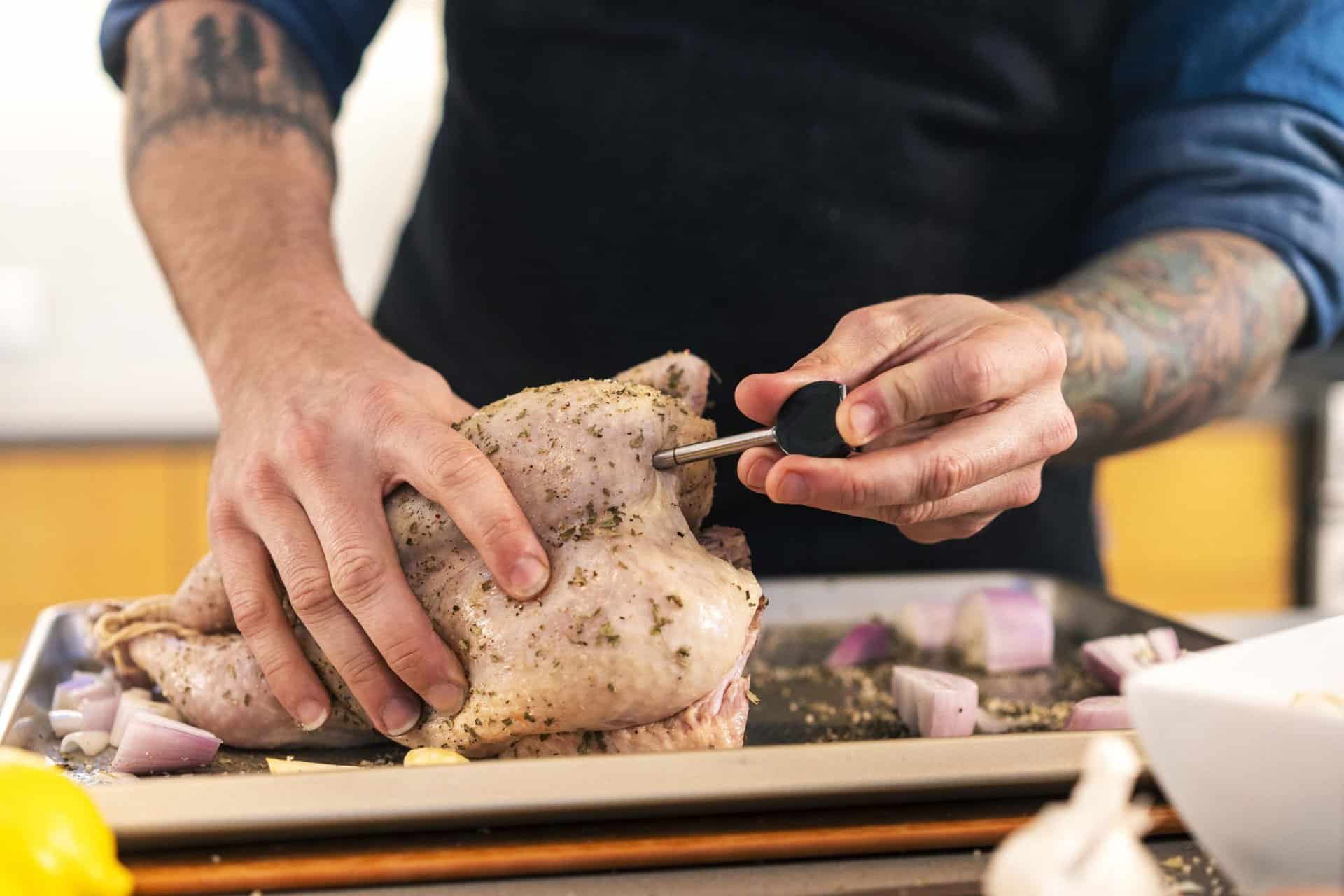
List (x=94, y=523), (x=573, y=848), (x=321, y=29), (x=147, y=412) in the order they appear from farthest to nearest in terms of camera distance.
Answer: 1. (x=147, y=412)
2. (x=94, y=523)
3. (x=321, y=29)
4. (x=573, y=848)

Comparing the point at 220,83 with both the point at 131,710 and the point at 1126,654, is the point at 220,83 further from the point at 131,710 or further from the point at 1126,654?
the point at 1126,654

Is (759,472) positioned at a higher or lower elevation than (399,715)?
higher

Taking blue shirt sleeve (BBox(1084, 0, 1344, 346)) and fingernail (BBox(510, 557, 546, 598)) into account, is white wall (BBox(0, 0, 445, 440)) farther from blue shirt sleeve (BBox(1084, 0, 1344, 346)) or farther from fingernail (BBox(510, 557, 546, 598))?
Answer: fingernail (BBox(510, 557, 546, 598))

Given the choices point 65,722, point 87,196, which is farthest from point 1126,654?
point 87,196

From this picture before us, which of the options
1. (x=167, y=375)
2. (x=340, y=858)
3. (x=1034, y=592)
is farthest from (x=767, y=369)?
(x=167, y=375)

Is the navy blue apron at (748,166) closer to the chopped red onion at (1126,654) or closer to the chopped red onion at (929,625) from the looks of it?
the chopped red onion at (929,625)

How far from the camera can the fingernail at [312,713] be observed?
3.74 feet

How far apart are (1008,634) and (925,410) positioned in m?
0.56

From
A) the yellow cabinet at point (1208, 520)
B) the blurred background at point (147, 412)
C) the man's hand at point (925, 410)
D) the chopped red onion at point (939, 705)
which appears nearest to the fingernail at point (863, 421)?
the man's hand at point (925, 410)

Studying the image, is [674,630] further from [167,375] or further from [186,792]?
[167,375]

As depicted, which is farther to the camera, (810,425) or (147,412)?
(147,412)

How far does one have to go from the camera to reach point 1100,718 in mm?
1119

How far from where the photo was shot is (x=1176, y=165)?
1645 mm

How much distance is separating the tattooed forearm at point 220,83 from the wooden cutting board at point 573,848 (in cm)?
101
